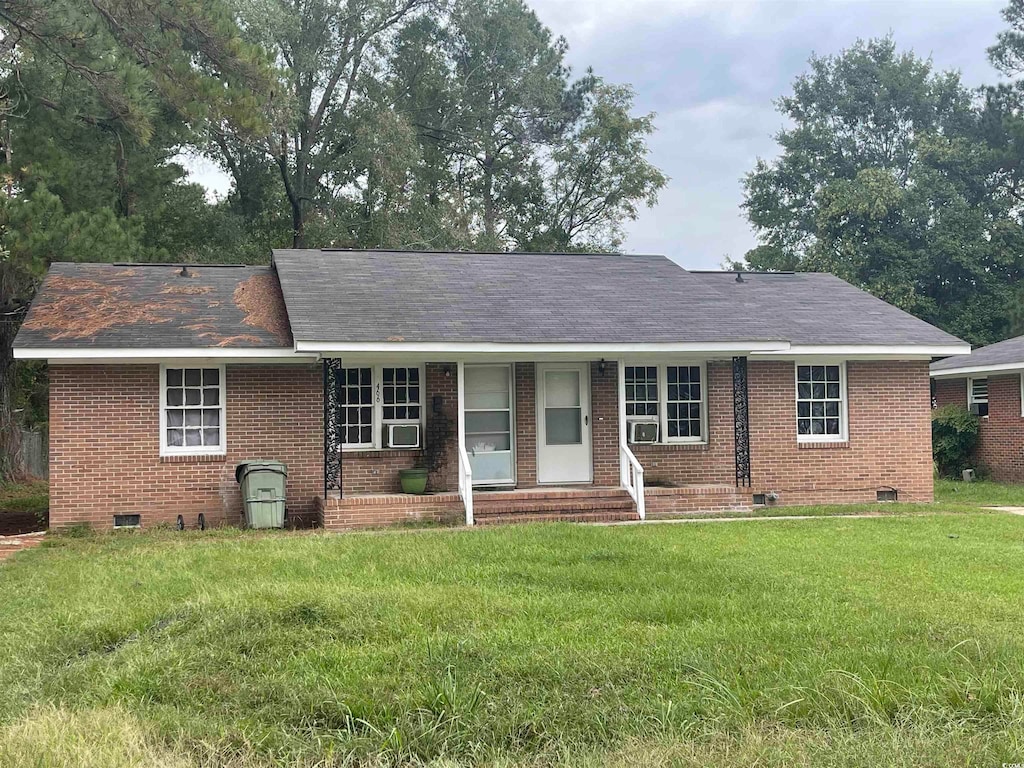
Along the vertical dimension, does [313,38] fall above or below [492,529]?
above

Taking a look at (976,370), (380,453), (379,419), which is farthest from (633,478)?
(976,370)

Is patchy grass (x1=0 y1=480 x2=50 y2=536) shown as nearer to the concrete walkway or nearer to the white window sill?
the white window sill

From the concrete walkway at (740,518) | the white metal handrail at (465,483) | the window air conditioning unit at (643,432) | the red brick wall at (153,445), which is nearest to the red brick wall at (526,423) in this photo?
the white metal handrail at (465,483)

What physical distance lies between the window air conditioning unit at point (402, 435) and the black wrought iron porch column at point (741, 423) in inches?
199

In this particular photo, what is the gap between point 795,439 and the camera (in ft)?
52.9

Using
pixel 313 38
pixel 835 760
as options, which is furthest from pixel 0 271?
pixel 835 760

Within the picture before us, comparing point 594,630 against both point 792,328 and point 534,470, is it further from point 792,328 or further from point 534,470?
point 792,328

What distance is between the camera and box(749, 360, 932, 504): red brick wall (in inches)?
631

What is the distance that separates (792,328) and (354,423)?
298 inches

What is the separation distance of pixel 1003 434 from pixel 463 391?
1337 cm

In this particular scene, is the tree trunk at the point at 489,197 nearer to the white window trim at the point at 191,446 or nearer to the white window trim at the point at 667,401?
the white window trim at the point at 667,401

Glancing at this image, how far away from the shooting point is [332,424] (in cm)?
1397

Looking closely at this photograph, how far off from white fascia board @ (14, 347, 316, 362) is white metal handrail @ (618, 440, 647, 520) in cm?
497

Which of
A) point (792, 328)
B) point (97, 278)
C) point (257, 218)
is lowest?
point (792, 328)
